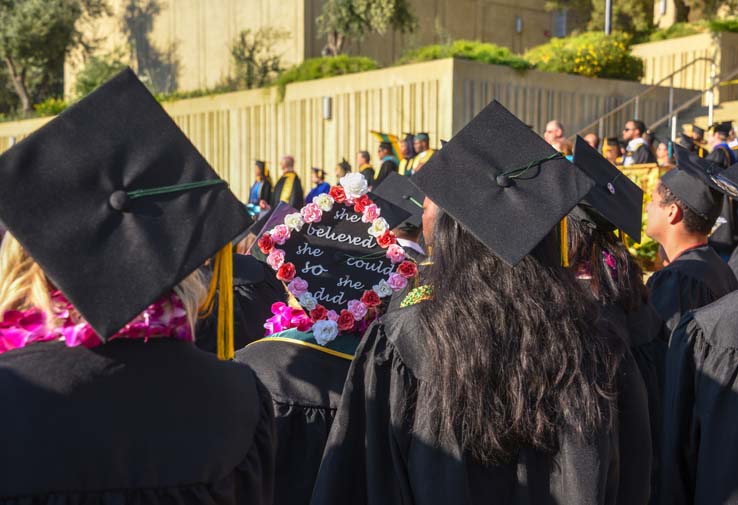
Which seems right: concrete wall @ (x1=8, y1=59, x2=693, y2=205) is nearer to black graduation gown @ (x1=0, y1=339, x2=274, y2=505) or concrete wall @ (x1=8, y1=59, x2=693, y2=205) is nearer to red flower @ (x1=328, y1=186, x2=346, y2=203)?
red flower @ (x1=328, y1=186, x2=346, y2=203)

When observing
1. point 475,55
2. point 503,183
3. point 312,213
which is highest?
point 475,55

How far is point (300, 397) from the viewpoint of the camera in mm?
2715

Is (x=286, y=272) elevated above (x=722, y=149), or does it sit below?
above

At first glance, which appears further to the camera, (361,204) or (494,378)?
(361,204)

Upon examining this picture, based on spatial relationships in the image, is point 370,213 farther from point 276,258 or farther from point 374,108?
point 374,108

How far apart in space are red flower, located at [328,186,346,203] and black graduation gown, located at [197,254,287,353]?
1055 mm

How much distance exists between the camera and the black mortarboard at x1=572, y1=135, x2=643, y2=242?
3188 mm

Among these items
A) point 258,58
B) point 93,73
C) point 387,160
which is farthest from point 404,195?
point 93,73

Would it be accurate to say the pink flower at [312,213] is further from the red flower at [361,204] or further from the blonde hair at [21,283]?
the blonde hair at [21,283]

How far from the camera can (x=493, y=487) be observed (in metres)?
2.17

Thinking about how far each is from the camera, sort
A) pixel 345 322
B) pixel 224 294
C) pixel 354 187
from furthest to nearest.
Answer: pixel 354 187
pixel 345 322
pixel 224 294

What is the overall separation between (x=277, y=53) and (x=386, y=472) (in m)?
21.1

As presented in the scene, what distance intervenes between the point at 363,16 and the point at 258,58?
3525mm

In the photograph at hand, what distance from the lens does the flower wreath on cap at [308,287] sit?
2826 millimetres
